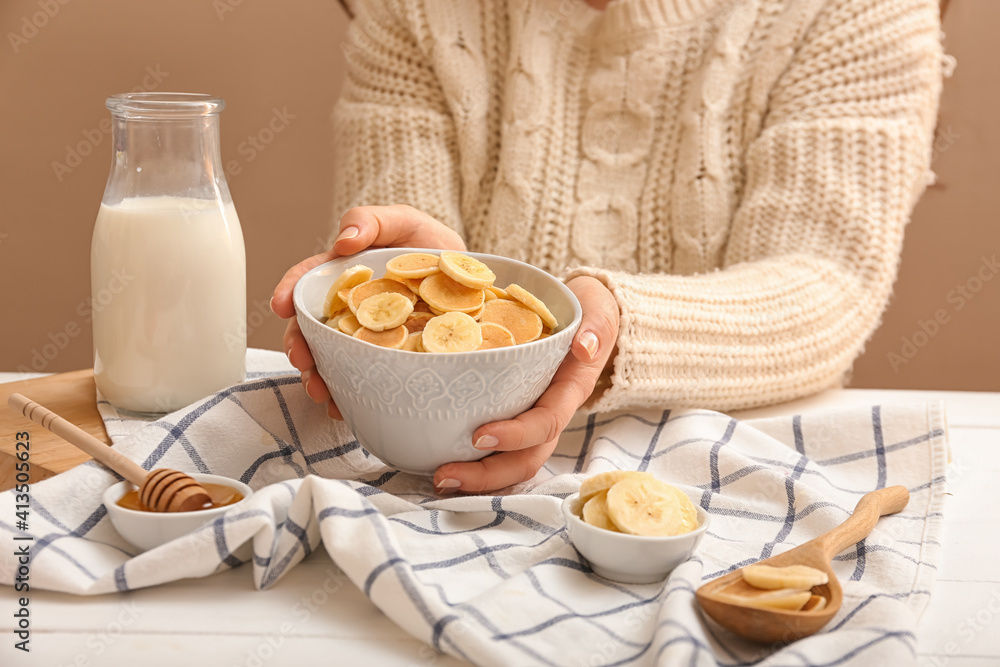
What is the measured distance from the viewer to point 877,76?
1.18 meters

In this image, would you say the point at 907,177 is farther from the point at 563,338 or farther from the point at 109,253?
the point at 109,253

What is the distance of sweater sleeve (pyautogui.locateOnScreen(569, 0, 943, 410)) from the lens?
101cm

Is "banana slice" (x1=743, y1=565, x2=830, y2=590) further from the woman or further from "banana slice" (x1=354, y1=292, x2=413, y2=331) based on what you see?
the woman

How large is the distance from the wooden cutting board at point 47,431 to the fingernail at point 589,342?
0.44 meters

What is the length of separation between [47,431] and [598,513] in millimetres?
525

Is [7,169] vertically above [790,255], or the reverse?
[790,255]

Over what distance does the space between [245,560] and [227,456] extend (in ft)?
0.48

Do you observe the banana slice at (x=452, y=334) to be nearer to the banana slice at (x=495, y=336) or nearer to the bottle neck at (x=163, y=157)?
the banana slice at (x=495, y=336)

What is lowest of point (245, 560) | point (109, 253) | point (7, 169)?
point (7, 169)

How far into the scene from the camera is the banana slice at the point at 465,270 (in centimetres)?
67

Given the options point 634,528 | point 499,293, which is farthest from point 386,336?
point 634,528

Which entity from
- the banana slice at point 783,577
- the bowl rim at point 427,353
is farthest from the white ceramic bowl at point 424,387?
the banana slice at point 783,577

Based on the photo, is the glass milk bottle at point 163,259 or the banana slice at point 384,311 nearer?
the banana slice at point 384,311

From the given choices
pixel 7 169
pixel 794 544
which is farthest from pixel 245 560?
pixel 7 169
